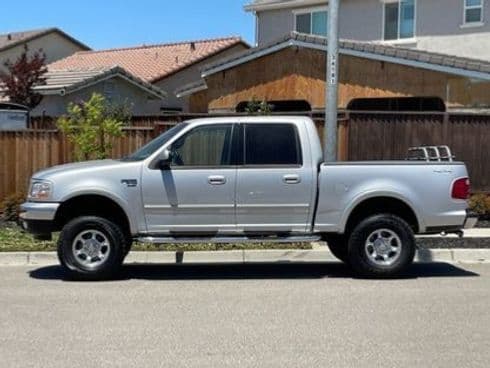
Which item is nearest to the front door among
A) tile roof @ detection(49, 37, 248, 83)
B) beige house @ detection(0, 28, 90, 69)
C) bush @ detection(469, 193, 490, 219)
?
bush @ detection(469, 193, 490, 219)

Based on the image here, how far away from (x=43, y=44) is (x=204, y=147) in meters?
33.1

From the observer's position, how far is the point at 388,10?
88.4ft

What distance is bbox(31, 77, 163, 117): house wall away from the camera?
2736 cm

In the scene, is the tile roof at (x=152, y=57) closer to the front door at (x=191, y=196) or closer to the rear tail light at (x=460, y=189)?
the front door at (x=191, y=196)

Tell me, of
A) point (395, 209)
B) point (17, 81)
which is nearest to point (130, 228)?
point (395, 209)

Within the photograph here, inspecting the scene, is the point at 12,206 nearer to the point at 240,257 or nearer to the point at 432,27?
the point at 240,257

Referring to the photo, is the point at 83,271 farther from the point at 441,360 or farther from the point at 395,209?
the point at 441,360

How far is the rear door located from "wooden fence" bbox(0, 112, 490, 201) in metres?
5.80

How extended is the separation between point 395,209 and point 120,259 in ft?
12.0

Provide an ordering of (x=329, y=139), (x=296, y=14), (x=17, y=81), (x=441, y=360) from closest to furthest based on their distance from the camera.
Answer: (x=441, y=360)
(x=329, y=139)
(x=17, y=81)
(x=296, y=14)

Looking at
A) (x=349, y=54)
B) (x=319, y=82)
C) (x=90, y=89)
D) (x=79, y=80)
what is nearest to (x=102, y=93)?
(x=90, y=89)

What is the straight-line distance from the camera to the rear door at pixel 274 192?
32.2ft

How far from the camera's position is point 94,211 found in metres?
10.0

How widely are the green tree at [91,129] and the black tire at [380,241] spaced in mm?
5975
